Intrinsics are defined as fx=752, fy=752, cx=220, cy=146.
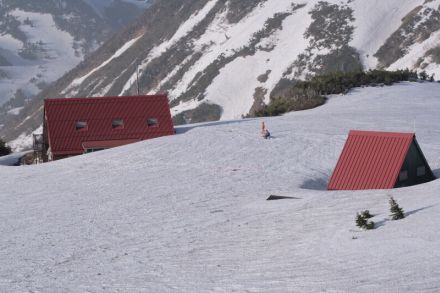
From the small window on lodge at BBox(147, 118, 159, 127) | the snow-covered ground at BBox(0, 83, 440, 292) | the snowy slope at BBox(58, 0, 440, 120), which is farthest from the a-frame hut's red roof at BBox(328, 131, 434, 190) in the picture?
the snowy slope at BBox(58, 0, 440, 120)

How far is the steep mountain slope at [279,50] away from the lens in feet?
380

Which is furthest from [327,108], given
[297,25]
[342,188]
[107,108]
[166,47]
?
[166,47]

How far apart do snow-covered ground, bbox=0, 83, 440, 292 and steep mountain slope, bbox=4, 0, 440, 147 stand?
2657 inches

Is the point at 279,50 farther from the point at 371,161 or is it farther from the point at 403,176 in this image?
the point at 403,176

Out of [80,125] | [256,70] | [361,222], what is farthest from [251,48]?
[361,222]

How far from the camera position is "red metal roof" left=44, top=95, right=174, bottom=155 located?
45.1m

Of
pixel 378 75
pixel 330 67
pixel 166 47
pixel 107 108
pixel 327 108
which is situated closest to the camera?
pixel 107 108

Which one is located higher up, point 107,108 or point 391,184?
point 107,108

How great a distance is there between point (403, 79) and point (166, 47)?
114 metres

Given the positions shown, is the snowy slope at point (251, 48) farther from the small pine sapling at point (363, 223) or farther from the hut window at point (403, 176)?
the small pine sapling at point (363, 223)

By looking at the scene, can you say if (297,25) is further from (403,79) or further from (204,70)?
(403,79)

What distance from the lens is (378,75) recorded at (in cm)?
6750

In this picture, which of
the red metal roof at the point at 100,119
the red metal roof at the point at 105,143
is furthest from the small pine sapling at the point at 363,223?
the red metal roof at the point at 100,119

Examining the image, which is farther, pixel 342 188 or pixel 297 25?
pixel 297 25
